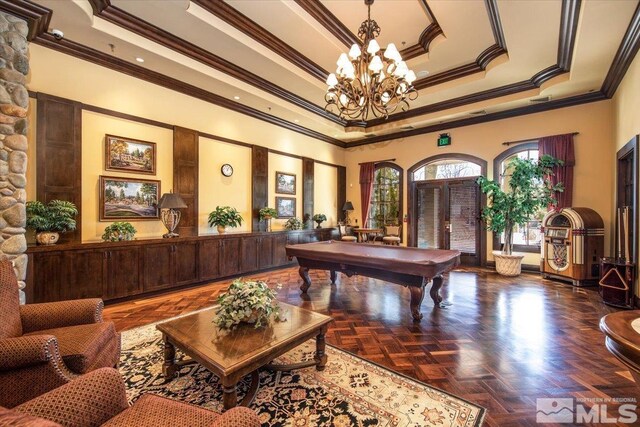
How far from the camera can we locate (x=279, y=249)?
6324 millimetres

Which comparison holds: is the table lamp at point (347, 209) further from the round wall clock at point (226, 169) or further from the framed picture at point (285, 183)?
the round wall clock at point (226, 169)

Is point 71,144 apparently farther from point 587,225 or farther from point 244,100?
point 587,225

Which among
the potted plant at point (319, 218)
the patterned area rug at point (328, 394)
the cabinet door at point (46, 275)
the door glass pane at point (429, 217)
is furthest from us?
the potted plant at point (319, 218)

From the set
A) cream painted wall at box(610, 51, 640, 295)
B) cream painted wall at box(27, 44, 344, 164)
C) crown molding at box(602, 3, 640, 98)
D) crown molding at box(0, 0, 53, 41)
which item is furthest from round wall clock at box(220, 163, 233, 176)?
cream painted wall at box(610, 51, 640, 295)

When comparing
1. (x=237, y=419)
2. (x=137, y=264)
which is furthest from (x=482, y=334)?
(x=137, y=264)

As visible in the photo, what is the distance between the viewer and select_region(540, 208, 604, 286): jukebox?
15.9 feet

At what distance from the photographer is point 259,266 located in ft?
19.3

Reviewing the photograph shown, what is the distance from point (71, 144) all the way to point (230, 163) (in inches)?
101

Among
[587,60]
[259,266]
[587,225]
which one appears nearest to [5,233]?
[259,266]

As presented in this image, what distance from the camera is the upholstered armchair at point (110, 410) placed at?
41.0 inches

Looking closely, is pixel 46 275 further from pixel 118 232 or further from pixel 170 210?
pixel 170 210

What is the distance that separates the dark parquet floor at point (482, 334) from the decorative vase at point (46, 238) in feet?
3.83

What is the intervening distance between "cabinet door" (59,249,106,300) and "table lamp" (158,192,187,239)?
3.28 ft

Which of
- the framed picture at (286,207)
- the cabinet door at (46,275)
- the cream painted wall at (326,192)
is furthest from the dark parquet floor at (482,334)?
the cream painted wall at (326,192)
